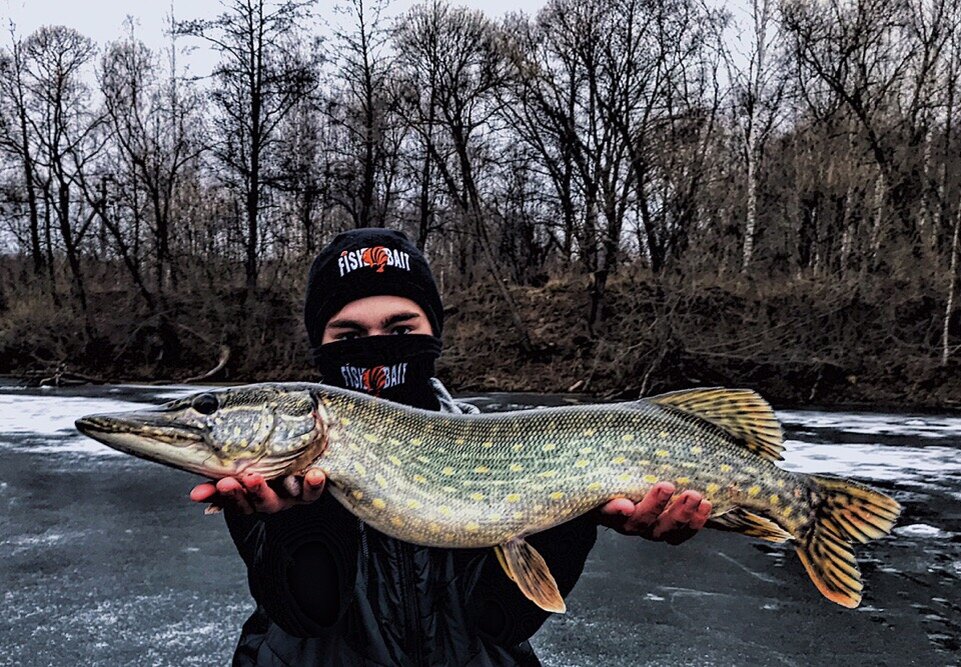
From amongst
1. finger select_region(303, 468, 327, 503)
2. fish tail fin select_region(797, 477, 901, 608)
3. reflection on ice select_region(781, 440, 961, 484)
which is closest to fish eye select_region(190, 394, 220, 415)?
finger select_region(303, 468, 327, 503)

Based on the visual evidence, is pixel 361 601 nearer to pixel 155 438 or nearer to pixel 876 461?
pixel 155 438

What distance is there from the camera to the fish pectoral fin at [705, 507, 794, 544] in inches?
77.8

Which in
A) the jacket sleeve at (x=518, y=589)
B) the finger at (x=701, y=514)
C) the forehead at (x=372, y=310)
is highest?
the forehead at (x=372, y=310)

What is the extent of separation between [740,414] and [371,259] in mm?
1137

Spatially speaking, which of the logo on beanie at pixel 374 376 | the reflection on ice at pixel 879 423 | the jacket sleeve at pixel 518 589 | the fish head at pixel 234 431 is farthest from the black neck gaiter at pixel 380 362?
the reflection on ice at pixel 879 423

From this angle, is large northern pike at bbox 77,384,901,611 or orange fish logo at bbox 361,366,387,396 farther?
orange fish logo at bbox 361,366,387,396

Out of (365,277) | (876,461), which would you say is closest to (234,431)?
(365,277)

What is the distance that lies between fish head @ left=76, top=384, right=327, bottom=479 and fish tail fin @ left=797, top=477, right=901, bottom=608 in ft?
4.27

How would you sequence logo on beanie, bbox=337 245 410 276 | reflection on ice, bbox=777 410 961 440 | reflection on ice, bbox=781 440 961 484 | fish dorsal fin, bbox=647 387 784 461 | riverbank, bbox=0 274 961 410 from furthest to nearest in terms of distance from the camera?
riverbank, bbox=0 274 961 410 < reflection on ice, bbox=777 410 961 440 < reflection on ice, bbox=781 440 961 484 < logo on beanie, bbox=337 245 410 276 < fish dorsal fin, bbox=647 387 784 461

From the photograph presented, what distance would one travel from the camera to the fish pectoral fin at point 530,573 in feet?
5.75

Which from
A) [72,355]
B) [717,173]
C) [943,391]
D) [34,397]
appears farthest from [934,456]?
[72,355]

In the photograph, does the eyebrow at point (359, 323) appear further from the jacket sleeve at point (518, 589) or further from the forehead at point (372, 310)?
the jacket sleeve at point (518, 589)

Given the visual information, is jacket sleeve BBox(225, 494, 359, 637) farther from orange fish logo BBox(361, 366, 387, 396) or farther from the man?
orange fish logo BBox(361, 366, 387, 396)

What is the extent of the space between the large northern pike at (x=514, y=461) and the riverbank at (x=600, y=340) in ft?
38.3
